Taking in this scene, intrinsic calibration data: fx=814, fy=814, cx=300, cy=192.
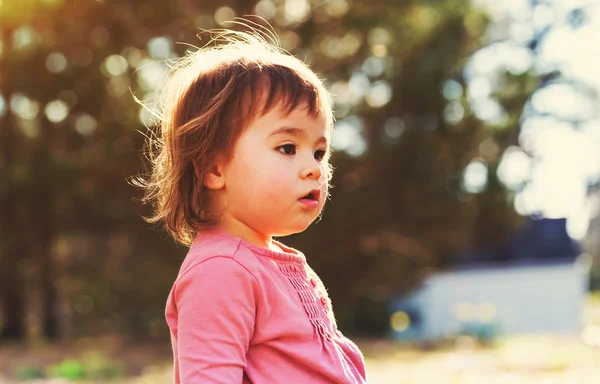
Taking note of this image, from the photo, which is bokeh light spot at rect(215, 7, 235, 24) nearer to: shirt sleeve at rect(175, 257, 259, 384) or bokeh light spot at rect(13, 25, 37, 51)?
bokeh light spot at rect(13, 25, 37, 51)

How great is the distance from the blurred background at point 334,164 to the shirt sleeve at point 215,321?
305 inches

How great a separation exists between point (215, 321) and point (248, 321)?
0.07m

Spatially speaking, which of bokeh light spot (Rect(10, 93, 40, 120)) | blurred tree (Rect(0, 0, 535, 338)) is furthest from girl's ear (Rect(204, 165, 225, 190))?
bokeh light spot (Rect(10, 93, 40, 120))

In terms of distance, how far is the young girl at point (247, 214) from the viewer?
5.10ft

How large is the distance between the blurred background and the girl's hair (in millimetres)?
7541

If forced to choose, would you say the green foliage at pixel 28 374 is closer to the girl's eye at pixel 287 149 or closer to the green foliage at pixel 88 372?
the green foliage at pixel 88 372

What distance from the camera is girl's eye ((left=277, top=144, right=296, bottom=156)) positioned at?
67.9 inches

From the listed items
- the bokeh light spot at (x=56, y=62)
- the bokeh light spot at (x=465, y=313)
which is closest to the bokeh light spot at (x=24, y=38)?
the bokeh light spot at (x=56, y=62)

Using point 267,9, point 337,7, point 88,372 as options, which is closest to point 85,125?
point 267,9

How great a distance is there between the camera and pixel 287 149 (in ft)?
5.68

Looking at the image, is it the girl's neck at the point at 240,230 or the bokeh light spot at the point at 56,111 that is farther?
the bokeh light spot at the point at 56,111

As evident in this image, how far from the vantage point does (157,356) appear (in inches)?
474

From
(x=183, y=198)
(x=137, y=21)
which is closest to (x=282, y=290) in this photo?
(x=183, y=198)

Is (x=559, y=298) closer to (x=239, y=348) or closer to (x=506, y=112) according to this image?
(x=506, y=112)
